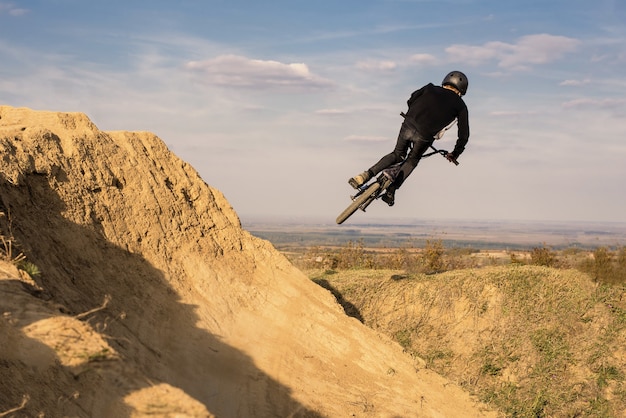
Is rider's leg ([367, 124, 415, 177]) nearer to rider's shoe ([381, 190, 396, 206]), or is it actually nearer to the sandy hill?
rider's shoe ([381, 190, 396, 206])

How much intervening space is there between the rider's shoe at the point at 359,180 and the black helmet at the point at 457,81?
2237 mm

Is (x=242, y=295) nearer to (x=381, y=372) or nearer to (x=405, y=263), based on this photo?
(x=381, y=372)

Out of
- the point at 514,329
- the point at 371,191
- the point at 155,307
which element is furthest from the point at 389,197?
the point at 514,329

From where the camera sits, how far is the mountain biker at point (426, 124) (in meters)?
11.5

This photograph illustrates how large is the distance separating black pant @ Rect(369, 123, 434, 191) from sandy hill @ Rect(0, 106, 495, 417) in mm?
3297

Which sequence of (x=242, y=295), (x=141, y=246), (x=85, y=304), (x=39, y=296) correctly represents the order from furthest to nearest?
(x=242, y=295), (x=141, y=246), (x=85, y=304), (x=39, y=296)

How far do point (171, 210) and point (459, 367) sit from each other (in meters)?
9.18

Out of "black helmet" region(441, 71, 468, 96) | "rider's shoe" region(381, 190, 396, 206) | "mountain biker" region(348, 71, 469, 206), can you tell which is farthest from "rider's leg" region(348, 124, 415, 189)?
"black helmet" region(441, 71, 468, 96)

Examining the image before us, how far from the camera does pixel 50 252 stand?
985cm

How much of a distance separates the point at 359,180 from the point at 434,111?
183 centimetres

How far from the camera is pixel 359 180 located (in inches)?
461

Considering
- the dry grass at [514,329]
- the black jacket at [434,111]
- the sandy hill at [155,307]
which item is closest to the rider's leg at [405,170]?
the black jacket at [434,111]

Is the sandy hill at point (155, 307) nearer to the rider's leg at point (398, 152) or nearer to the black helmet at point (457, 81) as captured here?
the rider's leg at point (398, 152)

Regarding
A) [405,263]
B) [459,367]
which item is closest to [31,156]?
[459,367]
